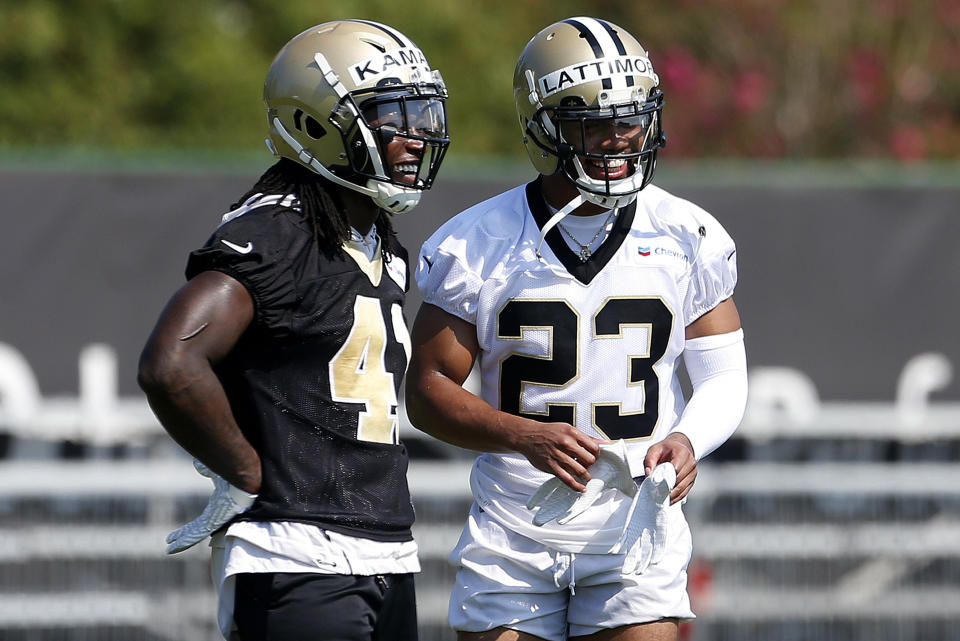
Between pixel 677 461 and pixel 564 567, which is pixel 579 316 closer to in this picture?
pixel 677 461

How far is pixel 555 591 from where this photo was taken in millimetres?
3479

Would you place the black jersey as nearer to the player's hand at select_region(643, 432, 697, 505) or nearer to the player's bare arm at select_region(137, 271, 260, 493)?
the player's bare arm at select_region(137, 271, 260, 493)

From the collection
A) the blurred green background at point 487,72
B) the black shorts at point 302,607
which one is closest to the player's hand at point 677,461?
the black shorts at point 302,607

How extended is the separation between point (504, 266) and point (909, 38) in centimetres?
897

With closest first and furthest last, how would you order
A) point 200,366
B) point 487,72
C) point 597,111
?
point 200,366 < point 597,111 < point 487,72

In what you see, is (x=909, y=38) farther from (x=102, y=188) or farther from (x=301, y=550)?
(x=301, y=550)

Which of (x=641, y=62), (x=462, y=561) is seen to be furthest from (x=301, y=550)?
(x=641, y=62)

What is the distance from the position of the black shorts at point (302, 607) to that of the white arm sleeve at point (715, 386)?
3.29 ft

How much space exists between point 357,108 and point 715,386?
4.01 ft

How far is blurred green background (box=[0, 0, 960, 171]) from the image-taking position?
10688 millimetres

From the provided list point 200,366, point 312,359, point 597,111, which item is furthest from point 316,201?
point 597,111

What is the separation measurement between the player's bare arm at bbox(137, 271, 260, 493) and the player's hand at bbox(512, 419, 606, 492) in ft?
2.54

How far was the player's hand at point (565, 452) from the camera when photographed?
3256mm

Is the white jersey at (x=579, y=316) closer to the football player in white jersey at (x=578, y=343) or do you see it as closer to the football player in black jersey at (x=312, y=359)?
the football player in white jersey at (x=578, y=343)
